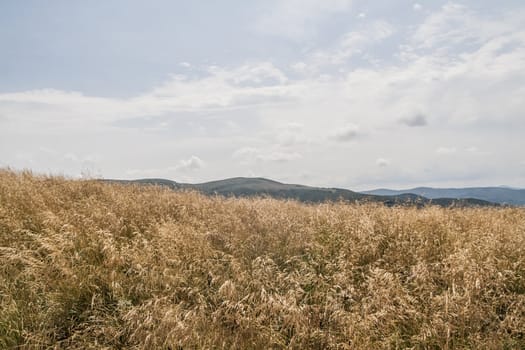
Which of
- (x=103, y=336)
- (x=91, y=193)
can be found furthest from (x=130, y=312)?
(x=91, y=193)

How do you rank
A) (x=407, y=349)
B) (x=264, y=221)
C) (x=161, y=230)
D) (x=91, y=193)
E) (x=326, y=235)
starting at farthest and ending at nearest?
(x=91, y=193), (x=264, y=221), (x=326, y=235), (x=161, y=230), (x=407, y=349)

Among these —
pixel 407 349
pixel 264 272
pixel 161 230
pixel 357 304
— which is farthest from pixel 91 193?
pixel 407 349

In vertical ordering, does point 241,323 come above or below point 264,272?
below

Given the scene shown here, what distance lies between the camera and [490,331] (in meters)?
4.52

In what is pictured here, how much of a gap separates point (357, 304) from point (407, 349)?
3.32 feet

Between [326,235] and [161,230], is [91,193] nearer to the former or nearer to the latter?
[161,230]

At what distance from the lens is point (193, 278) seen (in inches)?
222

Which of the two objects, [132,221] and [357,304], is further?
[132,221]

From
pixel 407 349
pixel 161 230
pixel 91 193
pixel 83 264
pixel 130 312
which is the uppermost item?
pixel 91 193

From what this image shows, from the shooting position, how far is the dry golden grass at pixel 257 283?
4488 millimetres

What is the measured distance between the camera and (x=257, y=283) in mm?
5578

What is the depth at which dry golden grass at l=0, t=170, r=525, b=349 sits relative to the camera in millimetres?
4488

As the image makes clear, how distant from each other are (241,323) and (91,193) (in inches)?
296

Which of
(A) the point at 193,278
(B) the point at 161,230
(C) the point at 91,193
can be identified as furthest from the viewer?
(C) the point at 91,193
